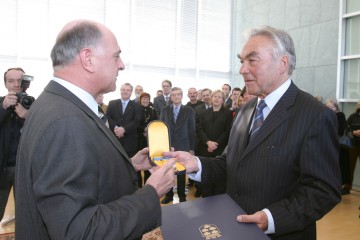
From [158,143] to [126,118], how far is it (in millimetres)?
3377

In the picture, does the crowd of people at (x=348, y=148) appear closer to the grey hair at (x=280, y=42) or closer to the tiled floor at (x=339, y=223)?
the tiled floor at (x=339, y=223)

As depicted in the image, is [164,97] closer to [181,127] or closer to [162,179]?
[181,127]

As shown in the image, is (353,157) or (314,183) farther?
(353,157)

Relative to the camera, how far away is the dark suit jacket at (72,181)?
89 centimetres

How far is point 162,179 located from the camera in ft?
3.80

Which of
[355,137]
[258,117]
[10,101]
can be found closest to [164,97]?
[355,137]

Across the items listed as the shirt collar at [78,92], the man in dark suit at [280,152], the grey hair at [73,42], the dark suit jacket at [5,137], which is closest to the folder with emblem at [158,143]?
the man in dark suit at [280,152]

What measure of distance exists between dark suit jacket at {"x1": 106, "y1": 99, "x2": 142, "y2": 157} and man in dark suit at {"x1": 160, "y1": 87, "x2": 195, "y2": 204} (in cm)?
55

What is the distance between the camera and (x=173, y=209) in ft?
4.05

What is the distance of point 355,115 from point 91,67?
5.50m

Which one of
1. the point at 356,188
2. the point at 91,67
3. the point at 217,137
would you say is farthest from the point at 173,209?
the point at 356,188

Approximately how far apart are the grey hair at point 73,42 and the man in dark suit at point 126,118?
390cm

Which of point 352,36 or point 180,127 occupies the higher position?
point 352,36

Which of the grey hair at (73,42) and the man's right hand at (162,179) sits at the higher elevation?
the grey hair at (73,42)
